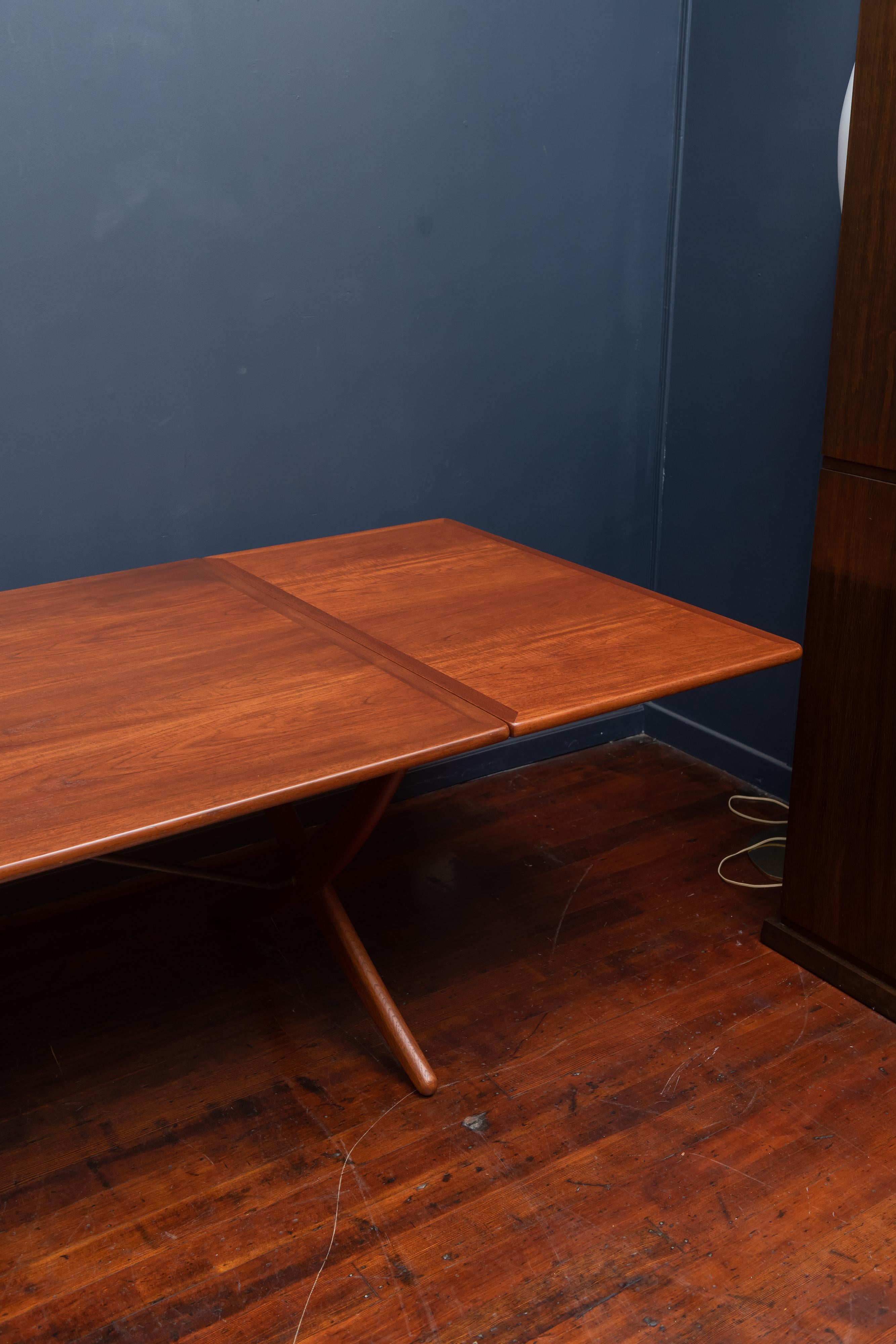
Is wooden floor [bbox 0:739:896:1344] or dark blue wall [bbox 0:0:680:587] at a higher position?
dark blue wall [bbox 0:0:680:587]

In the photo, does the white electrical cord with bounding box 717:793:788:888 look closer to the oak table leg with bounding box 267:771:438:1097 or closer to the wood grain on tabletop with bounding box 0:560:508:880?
the oak table leg with bounding box 267:771:438:1097

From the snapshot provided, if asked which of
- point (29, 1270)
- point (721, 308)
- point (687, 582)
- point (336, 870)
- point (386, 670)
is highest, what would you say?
point (721, 308)

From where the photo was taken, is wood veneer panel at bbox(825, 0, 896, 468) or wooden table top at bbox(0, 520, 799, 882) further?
wood veneer panel at bbox(825, 0, 896, 468)

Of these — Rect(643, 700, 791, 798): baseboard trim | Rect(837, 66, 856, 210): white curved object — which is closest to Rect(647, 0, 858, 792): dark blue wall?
Rect(643, 700, 791, 798): baseboard trim

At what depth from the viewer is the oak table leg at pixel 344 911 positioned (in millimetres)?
1995

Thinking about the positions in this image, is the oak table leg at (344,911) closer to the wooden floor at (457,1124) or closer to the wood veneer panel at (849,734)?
the wooden floor at (457,1124)

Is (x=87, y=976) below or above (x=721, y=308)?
below

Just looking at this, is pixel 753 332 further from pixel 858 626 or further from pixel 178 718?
pixel 178 718

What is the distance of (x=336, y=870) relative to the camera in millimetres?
2119

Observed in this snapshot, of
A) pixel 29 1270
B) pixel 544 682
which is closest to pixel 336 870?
pixel 544 682

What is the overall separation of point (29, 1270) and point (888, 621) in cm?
173

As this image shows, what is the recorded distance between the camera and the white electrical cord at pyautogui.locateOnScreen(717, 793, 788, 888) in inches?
104

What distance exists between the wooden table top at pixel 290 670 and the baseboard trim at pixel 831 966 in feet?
2.50

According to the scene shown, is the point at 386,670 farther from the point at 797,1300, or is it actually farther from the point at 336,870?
the point at 797,1300
